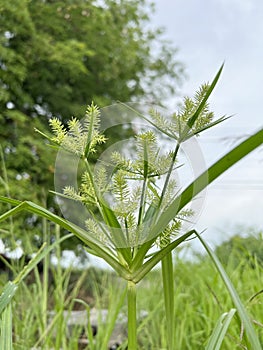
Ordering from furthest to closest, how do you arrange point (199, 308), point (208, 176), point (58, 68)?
point (58, 68) → point (199, 308) → point (208, 176)

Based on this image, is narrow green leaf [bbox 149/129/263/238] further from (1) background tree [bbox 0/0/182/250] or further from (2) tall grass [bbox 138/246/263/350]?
(1) background tree [bbox 0/0/182/250]

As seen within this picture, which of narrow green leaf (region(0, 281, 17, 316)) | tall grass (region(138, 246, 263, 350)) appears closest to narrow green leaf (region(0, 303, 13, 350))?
narrow green leaf (region(0, 281, 17, 316))

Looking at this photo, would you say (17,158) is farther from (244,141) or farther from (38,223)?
(244,141)

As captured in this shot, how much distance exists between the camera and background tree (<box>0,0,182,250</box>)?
452 cm

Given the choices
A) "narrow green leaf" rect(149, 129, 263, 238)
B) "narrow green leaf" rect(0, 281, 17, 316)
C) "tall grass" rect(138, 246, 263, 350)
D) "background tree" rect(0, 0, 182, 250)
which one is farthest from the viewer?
"background tree" rect(0, 0, 182, 250)

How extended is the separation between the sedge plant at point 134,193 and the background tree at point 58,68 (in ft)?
11.7

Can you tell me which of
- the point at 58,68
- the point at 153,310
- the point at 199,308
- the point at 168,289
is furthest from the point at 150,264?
the point at 58,68

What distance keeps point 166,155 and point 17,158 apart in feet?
14.0

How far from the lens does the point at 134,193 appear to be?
0.32 metres

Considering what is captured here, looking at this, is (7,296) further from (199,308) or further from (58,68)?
(58,68)

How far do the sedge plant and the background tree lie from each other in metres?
3.56

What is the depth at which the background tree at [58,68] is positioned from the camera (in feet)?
14.8

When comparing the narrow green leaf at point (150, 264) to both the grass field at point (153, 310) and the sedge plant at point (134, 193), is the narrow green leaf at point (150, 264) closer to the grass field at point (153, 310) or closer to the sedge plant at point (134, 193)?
the sedge plant at point (134, 193)

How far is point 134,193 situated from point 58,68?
504 centimetres
